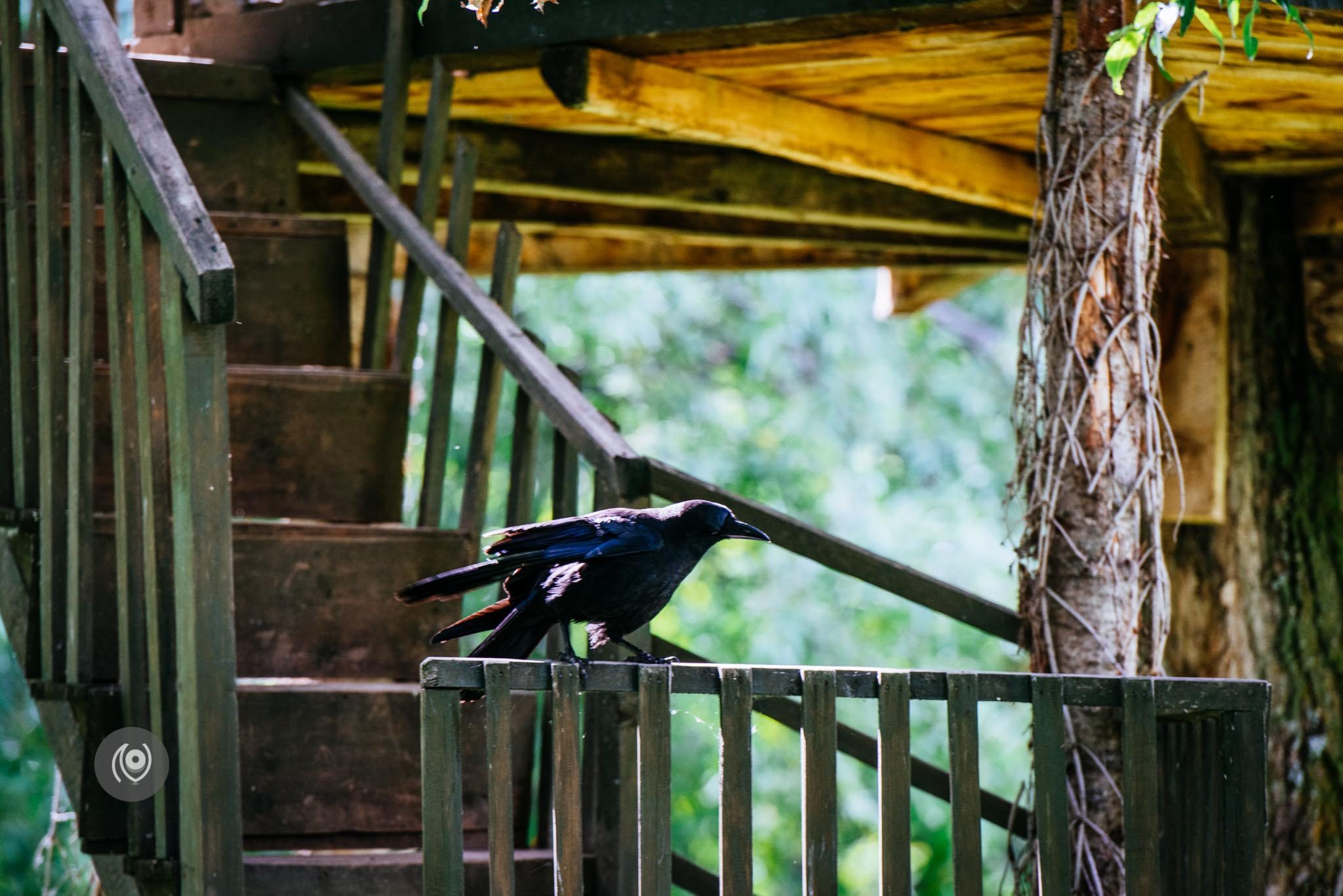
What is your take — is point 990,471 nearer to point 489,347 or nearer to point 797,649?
point 797,649

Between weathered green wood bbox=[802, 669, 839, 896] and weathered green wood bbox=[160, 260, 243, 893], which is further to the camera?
weathered green wood bbox=[160, 260, 243, 893]

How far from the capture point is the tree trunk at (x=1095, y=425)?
11.1ft

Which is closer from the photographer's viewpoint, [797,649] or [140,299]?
[140,299]

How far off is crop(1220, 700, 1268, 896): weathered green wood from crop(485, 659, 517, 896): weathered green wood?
131 cm

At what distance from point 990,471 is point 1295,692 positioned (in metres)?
7.53

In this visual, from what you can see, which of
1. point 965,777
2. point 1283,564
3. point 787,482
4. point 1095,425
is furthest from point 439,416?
point 787,482

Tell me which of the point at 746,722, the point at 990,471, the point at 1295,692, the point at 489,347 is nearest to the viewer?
the point at 746,722

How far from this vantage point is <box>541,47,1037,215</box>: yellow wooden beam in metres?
4.09

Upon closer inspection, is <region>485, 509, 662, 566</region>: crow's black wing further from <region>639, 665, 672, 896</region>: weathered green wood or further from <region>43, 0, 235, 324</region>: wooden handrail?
<region>43, 0, 235, 324</region>: wooden handrail

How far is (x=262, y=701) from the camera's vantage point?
359 cm

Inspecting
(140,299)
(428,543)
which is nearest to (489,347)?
(428,543)

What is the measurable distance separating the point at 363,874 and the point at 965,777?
1.51 meters

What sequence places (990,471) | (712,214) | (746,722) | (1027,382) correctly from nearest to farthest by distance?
(746,722) < (1027,382) < (712,214) < (990,471)

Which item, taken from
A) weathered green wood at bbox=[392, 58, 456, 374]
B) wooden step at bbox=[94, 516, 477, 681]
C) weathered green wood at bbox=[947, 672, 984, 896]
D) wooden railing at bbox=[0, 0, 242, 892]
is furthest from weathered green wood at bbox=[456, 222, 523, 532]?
weathered green wood at bbox=[947, 672, 984, 896]
